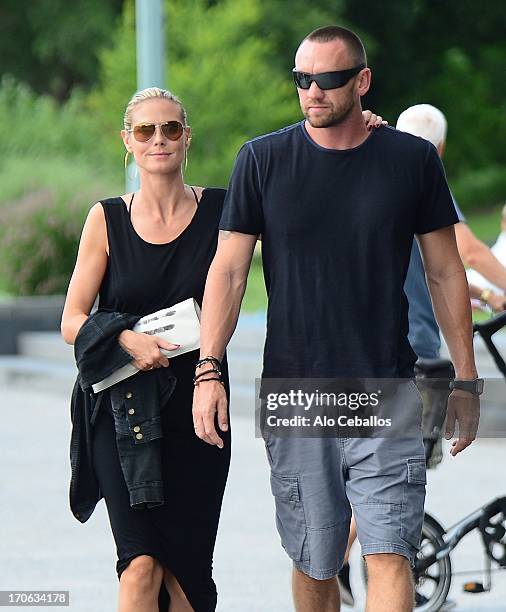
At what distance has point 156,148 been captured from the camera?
461cm

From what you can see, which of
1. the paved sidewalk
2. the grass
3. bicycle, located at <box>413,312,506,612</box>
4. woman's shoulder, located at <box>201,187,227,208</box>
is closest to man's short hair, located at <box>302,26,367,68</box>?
woman's shoulder, located at <box>201,187,227,208</box>

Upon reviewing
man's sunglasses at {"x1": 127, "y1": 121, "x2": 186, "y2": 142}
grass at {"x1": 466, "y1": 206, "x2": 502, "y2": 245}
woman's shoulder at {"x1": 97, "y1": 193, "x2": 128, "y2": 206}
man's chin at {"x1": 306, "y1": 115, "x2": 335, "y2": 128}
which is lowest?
woman's shoulder at {"x1": 97, "y1": 193, "x2": 128, "y2": 206}

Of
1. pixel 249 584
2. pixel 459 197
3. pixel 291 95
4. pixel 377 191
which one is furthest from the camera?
pixel 459 197

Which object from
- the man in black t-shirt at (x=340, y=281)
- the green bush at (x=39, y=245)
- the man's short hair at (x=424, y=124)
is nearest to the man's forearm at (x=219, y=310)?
the man in black t-shirt at (x=340, y=281)

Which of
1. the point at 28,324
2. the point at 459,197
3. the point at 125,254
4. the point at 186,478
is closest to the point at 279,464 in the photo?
the point at 186,478

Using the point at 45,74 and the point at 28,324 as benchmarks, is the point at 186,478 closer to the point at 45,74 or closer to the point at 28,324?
the point at 28,324

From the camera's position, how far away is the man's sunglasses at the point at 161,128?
461cm

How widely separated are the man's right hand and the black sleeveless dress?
0.31 meters

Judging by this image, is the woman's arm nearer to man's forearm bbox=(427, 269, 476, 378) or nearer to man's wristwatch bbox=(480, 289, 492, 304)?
man's forearm bbox=(427, 269, 476, 378)

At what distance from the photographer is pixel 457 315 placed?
440 cm

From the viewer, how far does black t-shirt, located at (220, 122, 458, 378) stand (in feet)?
13.8

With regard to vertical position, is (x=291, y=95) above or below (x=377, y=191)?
above

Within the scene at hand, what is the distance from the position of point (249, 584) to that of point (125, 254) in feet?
8.20

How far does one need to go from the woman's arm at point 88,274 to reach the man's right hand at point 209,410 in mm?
507
